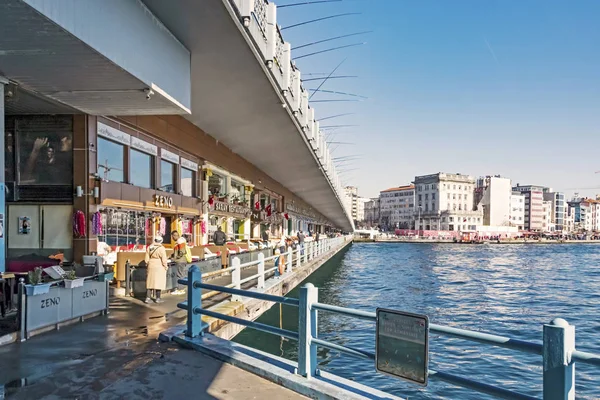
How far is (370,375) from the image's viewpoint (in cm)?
1033

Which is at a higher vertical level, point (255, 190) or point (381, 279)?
point (255, 190)

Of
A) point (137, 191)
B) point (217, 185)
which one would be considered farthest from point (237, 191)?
point (137, 191)

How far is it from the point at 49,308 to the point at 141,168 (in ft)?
33.6

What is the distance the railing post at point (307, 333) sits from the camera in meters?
5.70

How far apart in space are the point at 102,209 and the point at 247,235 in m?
21.0

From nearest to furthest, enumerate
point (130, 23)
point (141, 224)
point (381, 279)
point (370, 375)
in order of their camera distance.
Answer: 1. point (130, 23)
2. point (370, 375)
3. point (141, 224)
4. point (381, 279)

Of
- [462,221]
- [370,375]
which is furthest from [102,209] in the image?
[462,221]

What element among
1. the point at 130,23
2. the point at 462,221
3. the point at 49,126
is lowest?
the point at 462,221

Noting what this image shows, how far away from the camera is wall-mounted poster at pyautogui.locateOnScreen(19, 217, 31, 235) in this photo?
46.3 ft

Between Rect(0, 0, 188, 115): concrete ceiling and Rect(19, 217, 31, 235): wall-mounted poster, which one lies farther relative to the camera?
Rect(19, 217, 31, 235): wall-mounted poster

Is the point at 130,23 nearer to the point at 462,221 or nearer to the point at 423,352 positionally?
the point at 423,352

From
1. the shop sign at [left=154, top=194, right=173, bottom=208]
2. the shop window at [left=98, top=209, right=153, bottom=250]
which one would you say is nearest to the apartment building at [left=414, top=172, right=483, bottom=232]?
the shop sign at [left=154, top=194, right=173, bottom=208]

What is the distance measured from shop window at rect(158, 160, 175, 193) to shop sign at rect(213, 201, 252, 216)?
5206mm

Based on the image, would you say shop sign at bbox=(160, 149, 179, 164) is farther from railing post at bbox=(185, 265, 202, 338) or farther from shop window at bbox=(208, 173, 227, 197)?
railing post at bbox=(185, 265, 202, 338)
